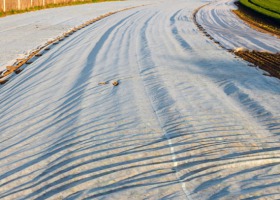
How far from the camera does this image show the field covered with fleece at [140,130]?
4.12 m

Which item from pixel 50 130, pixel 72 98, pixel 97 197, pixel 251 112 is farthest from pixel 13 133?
pixel 251 112

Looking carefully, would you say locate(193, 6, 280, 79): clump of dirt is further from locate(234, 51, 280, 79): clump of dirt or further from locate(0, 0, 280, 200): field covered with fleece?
locate(0, 0, 280, 200): field covered with fleece

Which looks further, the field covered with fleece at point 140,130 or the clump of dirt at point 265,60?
the clump of dirt at point 265,60

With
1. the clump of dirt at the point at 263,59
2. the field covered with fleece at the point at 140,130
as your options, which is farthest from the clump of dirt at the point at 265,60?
the field covered with fleece at the point at 140,130

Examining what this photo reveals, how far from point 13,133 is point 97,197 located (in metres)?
2.10

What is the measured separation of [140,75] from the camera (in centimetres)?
795

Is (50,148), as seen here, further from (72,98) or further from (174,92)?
(174,92)

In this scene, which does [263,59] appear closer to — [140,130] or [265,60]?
[265,60]

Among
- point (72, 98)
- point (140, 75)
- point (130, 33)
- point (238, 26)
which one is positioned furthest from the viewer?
point (238, 26)

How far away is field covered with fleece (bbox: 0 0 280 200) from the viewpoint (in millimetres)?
4117

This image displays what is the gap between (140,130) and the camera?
5328mm

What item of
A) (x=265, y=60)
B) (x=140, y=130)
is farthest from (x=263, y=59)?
(x=140, y=130)

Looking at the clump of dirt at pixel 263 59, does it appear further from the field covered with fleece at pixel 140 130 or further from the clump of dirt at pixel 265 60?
the field covered with fleece at pixel 140 130

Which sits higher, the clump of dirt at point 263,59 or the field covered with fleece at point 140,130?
the clump of dirt at point 263,59
